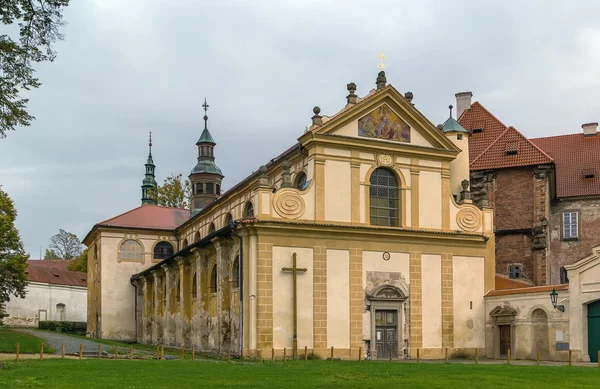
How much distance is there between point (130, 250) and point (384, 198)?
27.5 m

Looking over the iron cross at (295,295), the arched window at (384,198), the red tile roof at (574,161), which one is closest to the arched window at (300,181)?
the arched window at (384,198)

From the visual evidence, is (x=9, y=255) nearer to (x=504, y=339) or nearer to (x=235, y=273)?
(x=235, y=273)

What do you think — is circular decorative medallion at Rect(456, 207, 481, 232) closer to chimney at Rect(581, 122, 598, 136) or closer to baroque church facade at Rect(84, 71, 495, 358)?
baroque church facade at Rect(84, 71, 495, 358)

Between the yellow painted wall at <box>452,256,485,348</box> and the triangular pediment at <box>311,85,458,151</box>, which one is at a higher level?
the triangular pediment at <box>311,85,458,151</box>

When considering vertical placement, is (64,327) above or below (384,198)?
below

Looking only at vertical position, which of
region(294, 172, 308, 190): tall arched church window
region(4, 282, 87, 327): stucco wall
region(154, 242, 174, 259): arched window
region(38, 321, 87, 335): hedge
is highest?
region(294, 172, 308, 190): tall arched church window

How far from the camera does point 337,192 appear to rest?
1398 inches

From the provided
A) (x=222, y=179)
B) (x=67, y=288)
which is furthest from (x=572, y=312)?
(x=67, y=288)

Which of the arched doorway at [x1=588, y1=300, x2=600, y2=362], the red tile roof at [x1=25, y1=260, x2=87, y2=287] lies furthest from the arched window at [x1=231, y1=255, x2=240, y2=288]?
the red tile roof at [x1=25, y1=260, x2=87, y2=287]

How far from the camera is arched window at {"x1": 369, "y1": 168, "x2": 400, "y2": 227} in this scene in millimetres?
36594

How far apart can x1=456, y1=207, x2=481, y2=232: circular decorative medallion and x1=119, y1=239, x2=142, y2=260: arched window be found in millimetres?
28662

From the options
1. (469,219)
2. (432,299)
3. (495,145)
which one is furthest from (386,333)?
(495,145)

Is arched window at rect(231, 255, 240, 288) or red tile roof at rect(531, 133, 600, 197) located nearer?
arched window at rect(231, 255, 240, 288)

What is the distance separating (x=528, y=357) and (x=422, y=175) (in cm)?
945
